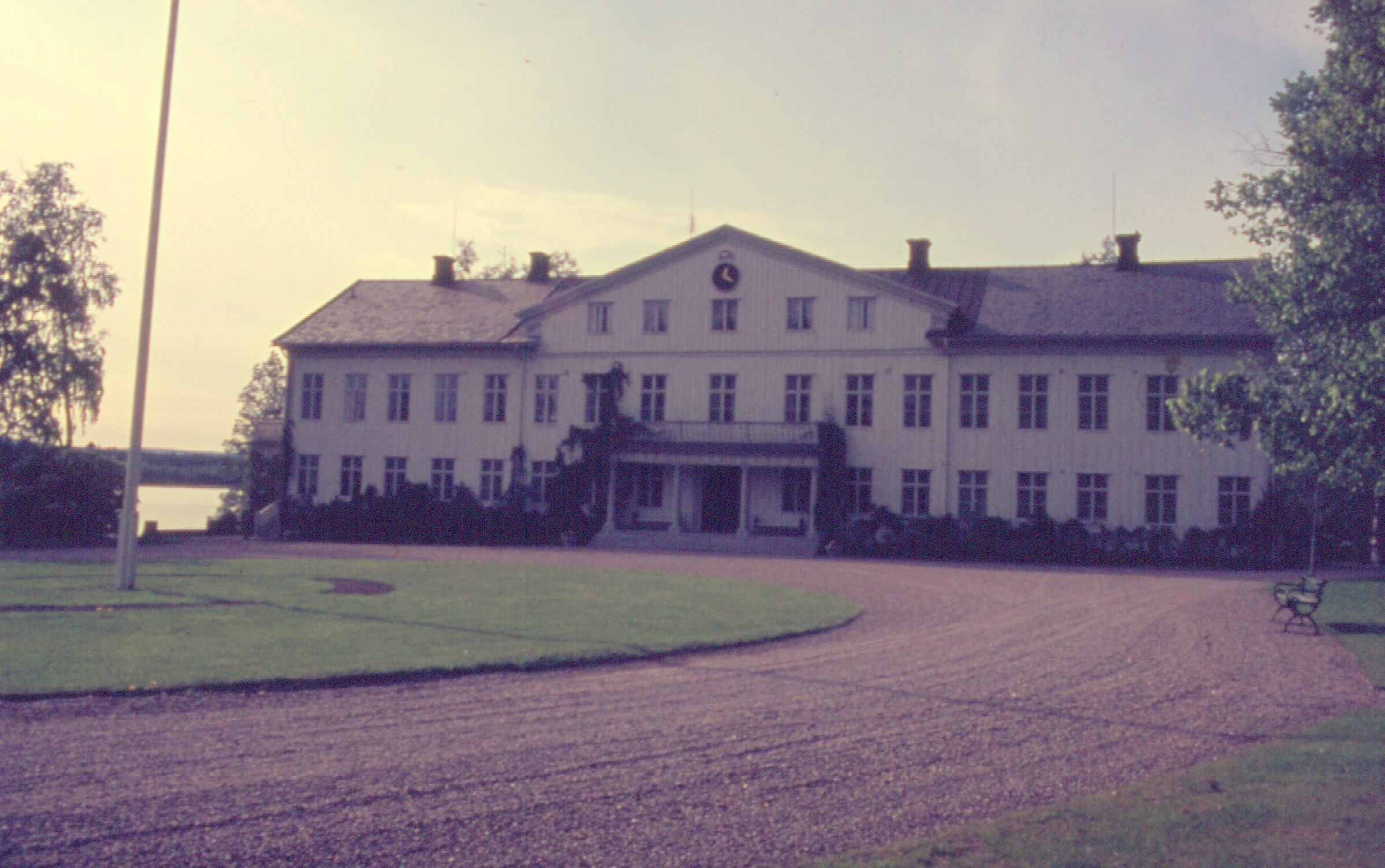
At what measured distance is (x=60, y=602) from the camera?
16.8m

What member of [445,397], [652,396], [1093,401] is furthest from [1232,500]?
[445,397]

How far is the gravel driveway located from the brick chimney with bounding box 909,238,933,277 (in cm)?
2897

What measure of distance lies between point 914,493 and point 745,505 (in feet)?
18.7

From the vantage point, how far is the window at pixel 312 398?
43844 millimetres

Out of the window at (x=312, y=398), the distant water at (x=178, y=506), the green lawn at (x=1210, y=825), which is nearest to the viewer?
the green lawn at (x=1210, y=825)

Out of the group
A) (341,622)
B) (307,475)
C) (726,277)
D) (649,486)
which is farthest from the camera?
(307,475)

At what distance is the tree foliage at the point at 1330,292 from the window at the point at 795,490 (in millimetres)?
18409

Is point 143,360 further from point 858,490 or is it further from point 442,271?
point 442,271

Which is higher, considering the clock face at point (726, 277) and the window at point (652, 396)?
the clock face at point (726, 277)

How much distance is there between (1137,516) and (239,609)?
27291 mm

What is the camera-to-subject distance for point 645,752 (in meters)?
8.07

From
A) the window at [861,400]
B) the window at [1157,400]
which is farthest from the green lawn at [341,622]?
the window at [1157,400]

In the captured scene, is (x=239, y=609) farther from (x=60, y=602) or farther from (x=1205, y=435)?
(x=1205, y=435)

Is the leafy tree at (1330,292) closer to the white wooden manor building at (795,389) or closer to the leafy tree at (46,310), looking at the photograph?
the white wooden manor building at (795,389)
